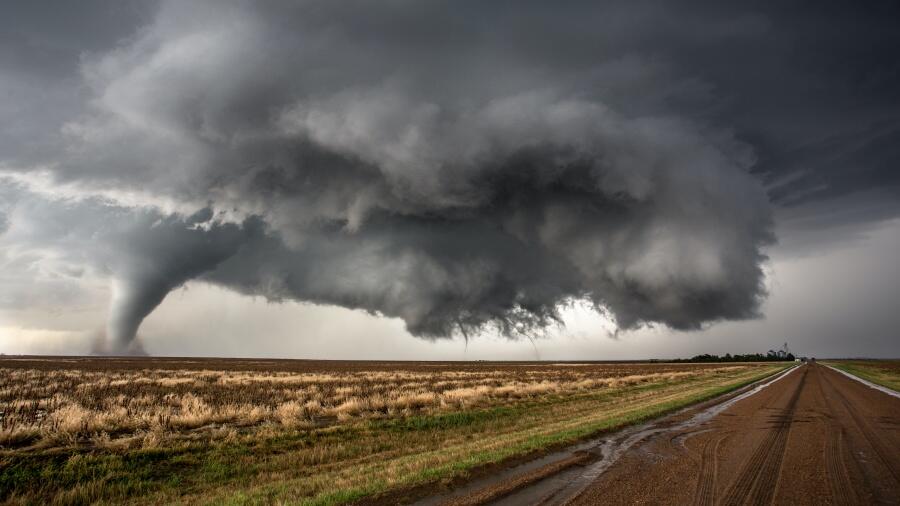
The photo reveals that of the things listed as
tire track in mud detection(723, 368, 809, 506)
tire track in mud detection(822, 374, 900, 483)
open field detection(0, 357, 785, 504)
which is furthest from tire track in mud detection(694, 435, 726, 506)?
open field detection(0, 357, 785, 504)

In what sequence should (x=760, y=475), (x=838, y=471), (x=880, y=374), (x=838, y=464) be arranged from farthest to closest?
(x=880, y=374) < (x=838, y=464) < (x=838, y=471) < (x=760, y=475)

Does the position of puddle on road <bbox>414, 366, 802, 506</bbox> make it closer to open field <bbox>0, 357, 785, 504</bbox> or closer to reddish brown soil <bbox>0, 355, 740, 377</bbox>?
open field <bbox>0, 357, 785, 504</bbox>

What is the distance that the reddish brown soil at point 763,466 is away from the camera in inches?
301

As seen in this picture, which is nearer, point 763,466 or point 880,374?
point 763,466

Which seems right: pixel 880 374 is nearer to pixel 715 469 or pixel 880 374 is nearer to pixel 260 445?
pixel 715 469

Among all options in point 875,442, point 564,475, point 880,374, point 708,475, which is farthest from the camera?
point 880,374

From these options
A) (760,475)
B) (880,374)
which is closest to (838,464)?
(760,475)

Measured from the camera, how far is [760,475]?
8.88 m

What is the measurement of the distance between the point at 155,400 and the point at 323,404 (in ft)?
28.3

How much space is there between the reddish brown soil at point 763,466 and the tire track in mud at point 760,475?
1cm

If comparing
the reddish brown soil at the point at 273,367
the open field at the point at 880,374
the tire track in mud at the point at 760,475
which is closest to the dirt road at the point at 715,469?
the tire track in mud at the point at 760,475

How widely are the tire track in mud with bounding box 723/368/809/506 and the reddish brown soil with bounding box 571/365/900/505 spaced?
0.05 feet

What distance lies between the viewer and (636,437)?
45.3ft

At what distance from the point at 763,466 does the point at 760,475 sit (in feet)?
2.86
